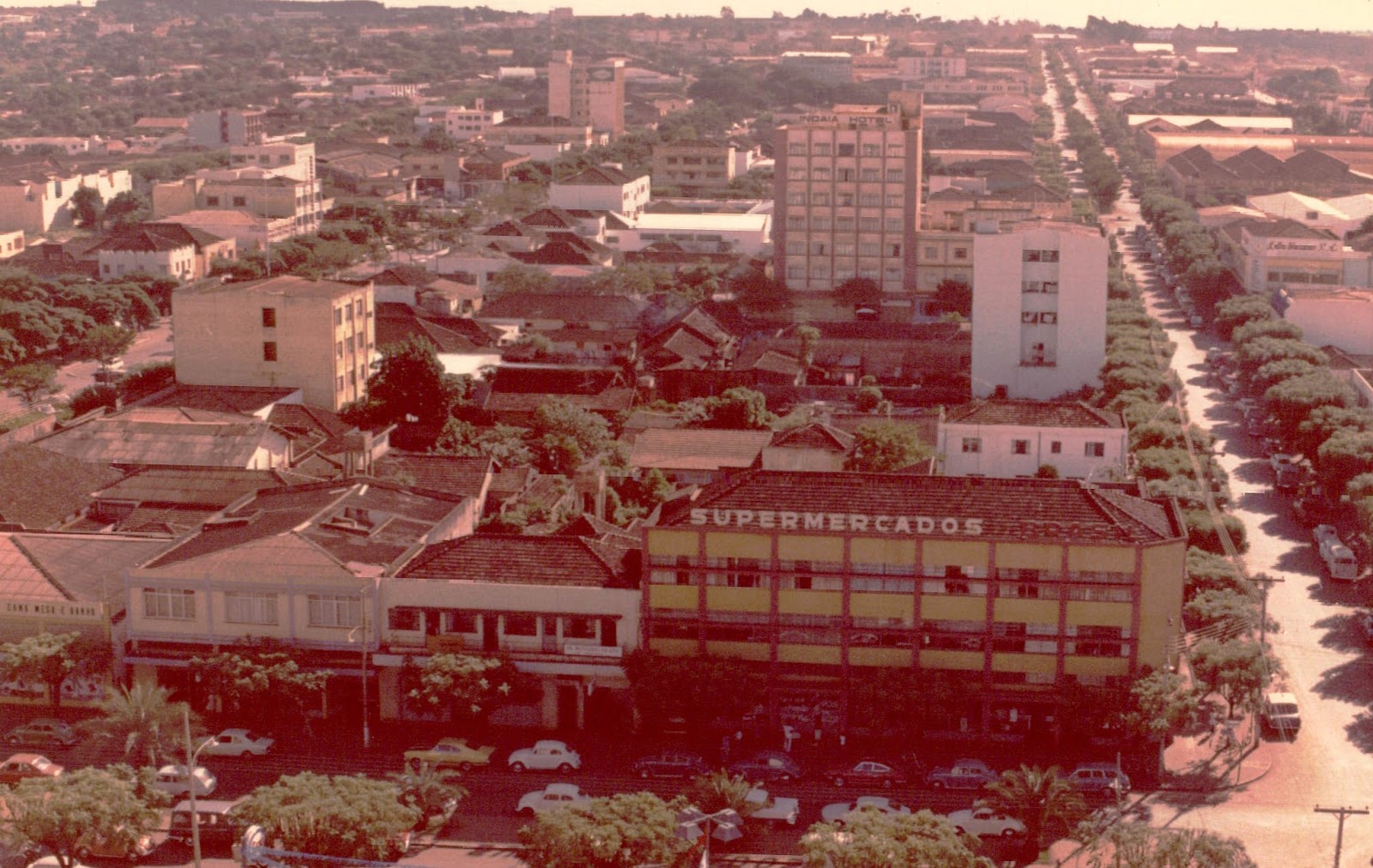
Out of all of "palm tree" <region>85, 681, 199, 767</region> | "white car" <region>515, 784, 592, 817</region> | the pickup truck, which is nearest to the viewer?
"white car" <region>515, 784, 592, 817</region>

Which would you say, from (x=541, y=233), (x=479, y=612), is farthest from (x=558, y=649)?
(x=541, y=233)

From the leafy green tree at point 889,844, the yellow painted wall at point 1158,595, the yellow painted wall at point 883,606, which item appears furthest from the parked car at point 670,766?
the yellow painted wall at point 1158,595

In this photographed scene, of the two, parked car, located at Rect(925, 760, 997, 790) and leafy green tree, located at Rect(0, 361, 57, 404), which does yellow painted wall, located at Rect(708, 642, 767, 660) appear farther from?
leafy green tree, located at Rect(0, 361, 57, 404)

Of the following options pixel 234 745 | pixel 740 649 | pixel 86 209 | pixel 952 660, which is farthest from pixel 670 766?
pixel 86 209

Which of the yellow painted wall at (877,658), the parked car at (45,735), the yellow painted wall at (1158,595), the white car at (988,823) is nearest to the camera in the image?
the white car at (988,823)

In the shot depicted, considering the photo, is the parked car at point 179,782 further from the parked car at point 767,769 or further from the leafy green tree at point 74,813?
the parked car at point 767,769

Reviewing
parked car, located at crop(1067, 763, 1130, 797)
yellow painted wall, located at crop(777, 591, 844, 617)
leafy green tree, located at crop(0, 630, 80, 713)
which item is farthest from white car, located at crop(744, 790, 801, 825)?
leafy green tree, located at crop(0, 630, 80, 713)
